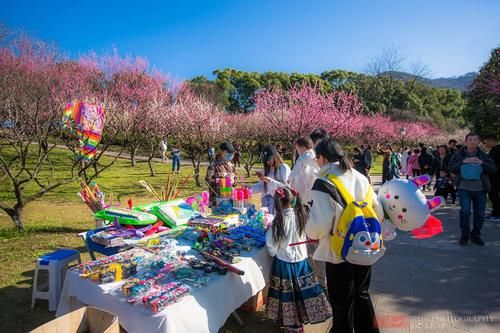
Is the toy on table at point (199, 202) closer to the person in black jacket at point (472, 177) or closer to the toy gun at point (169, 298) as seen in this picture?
the toy gun at point (169, 298)

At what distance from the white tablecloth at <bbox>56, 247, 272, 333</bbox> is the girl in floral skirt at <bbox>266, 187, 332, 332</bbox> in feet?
0.63

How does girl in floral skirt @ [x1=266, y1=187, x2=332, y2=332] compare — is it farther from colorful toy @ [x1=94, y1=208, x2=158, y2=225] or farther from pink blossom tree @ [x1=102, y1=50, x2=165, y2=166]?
pink blossom tree @ [x1=102, y1=50, x2=165, y2=166]

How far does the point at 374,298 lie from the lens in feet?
12.2

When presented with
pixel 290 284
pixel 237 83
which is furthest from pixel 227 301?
pixel 237 83

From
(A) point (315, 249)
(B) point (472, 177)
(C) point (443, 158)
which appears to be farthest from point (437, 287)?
(C) point (443, 158)

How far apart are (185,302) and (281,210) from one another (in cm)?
113

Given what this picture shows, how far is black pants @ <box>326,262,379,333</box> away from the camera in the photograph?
245 centimetres

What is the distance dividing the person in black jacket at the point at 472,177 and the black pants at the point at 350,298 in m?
3.55

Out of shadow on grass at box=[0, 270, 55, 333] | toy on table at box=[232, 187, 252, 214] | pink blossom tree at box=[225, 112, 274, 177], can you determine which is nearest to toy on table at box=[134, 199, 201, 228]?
toy on table at box=[232, 187, 252, 214]

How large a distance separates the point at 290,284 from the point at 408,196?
1250mm

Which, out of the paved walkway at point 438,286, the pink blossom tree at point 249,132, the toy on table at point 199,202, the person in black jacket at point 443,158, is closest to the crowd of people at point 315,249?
the paved walkway at point 438,286

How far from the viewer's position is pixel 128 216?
3.73 metres

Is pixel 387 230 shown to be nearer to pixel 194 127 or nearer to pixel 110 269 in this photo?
pixel 110 269

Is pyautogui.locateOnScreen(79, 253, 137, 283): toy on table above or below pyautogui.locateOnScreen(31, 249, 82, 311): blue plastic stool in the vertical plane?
above
